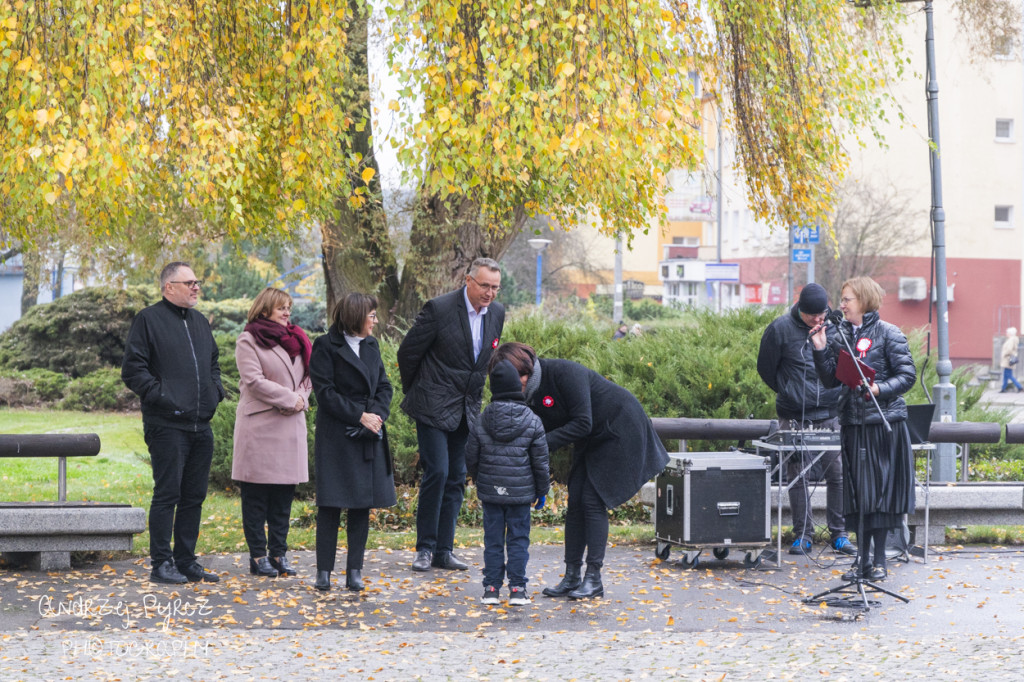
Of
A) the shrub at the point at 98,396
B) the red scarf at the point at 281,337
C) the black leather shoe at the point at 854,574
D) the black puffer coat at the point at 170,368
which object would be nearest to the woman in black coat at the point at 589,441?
the black leather shoe at the point at 854,574

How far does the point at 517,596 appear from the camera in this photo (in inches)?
274

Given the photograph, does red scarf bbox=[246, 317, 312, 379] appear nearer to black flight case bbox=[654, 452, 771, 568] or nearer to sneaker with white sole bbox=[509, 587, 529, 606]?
sneaker with white sole bbox=[509, 587, 529, 606]

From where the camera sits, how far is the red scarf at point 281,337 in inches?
304

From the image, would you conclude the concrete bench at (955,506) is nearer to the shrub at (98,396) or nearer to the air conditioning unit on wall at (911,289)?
the shrub at (98,396)

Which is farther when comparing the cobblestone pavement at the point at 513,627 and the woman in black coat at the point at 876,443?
the woman in black coat at the point at 876,443

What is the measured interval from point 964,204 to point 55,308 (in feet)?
95.2

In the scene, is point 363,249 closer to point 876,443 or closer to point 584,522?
point 584,522

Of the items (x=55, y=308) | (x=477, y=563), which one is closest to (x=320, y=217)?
(x=477, y=563)

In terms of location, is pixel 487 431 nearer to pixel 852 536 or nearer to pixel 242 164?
pixel 242 164

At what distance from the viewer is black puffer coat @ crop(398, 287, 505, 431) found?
7.86m

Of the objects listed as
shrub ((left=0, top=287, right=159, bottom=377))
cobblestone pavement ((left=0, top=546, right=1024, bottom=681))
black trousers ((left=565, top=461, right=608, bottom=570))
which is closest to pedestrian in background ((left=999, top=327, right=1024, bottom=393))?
shrub ((left=0, top=287, right=159, bottom=377))

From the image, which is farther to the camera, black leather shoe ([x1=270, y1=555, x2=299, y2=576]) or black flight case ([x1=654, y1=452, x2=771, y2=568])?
black flight case ([x1=654, y1=452, x2=771, y2=568])

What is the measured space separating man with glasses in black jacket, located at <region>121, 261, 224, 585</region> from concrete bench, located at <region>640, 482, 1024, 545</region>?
10.7ft

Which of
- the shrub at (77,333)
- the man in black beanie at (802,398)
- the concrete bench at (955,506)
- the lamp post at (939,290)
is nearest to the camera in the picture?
the man in black beanie at (802,398)
